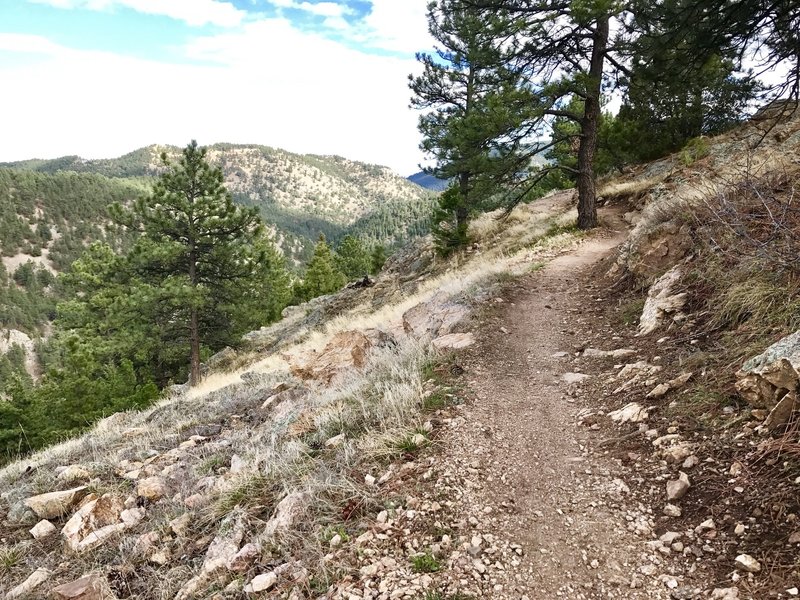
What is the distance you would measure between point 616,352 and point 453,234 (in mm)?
13712

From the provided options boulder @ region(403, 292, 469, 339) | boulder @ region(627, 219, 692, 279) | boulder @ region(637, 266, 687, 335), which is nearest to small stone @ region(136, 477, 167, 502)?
boulder @ region(403, 292, 469, 339)

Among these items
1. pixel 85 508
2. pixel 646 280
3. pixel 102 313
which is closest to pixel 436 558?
pixel 85 508

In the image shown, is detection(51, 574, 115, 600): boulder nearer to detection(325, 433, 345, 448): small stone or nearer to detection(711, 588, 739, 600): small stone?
detection(325, 433, 345, 448): small stone

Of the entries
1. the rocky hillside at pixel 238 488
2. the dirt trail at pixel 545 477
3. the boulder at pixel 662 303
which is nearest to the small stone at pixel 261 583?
the rocky hillside at pixel 238 488

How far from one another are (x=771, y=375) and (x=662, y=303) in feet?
8.58

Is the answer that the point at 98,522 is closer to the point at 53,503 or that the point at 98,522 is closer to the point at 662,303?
the point at 53,503

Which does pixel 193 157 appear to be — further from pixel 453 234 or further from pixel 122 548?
pixel 122 548

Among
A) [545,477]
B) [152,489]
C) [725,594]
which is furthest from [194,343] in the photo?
[725,594]

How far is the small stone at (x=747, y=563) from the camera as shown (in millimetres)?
2352

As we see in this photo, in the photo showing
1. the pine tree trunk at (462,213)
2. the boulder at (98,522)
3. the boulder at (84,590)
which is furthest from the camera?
the pine tree trunk at (462,213)

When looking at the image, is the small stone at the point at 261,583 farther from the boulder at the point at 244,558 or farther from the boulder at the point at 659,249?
the boulder at the point at 659,249

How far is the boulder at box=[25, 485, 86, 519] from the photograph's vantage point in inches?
194

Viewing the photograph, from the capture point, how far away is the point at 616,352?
5383 mm

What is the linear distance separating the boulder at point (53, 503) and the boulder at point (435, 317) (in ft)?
16.2
